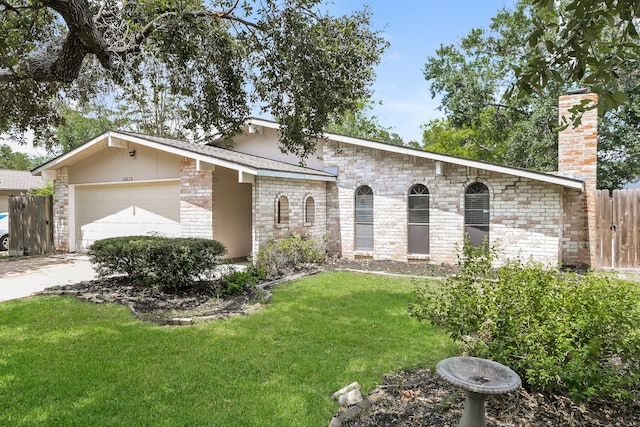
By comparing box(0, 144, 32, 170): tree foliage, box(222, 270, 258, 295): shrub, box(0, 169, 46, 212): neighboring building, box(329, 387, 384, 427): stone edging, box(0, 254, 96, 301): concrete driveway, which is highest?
box(0, 144, 32, 170): tree foliage

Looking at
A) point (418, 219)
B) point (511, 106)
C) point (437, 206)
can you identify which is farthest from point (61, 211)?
point (511, 106)

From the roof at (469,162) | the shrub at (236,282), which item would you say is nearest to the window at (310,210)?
the roof at (469,162)

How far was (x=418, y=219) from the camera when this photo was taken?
11727 mm

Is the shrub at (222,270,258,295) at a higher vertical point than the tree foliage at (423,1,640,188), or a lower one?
lower

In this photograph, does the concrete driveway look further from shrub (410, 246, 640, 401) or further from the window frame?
shrub (410, 246, 640, 401)

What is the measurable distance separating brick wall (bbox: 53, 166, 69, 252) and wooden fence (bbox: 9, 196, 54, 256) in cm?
30

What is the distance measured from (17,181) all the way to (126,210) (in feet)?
59.3

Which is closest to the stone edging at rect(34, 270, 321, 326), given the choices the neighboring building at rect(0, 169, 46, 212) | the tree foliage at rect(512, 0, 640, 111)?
the tree foliage at rect(512, 0, 640, 111)

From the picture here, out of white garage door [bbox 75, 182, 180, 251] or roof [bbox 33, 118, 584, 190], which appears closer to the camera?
roof [bbox 33, 118, 584, 190]

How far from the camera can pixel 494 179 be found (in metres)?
10.6

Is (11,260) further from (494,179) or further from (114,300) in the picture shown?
(494,179)

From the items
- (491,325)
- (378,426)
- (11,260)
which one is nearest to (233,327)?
(378,426)

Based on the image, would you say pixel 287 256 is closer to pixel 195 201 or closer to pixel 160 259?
pixel 195 201

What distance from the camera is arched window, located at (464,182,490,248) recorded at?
1083cm
